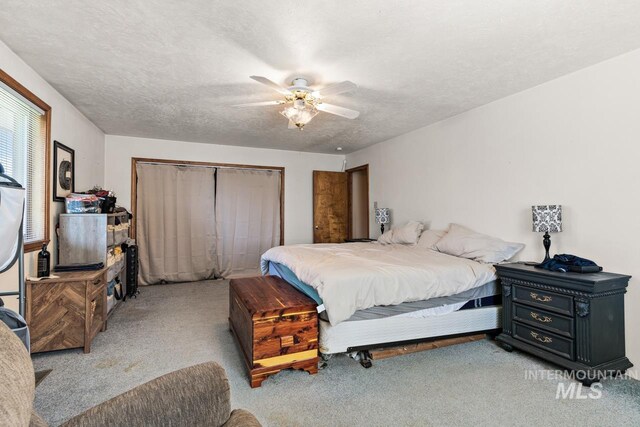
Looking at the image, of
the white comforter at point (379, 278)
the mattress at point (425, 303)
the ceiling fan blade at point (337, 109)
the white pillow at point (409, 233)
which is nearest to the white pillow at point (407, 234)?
the white pillow at point (409, 233)

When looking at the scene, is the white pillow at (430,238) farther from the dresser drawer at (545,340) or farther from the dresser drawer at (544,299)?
the dresser drawer at (545,340)

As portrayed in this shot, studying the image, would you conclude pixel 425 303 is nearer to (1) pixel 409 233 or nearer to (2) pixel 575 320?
(2) pixel 575 320

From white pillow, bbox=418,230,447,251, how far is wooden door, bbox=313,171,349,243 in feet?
7.86

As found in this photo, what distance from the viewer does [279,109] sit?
11.9 feet

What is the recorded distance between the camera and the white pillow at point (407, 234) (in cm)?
416

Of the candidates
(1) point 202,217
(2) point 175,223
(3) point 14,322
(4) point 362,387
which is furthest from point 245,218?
(3) point 14,322

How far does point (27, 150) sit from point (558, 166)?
469 centimetres

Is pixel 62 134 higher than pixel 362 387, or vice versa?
pixel 62 134

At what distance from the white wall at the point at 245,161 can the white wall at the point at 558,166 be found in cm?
246

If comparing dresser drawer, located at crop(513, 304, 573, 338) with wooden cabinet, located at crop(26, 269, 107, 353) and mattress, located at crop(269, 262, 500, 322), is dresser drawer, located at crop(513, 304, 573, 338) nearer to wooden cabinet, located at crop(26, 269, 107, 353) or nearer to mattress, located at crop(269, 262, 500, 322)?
mattress, located at crop(269, 262, 500, 322)

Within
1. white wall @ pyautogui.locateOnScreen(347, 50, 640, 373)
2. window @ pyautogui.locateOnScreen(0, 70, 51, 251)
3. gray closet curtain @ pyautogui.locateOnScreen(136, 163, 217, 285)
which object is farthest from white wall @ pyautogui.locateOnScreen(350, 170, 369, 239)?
window @ pyautogui.locateOnScreen(0, 70, 51, 251)

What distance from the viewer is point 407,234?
4215 millimetres

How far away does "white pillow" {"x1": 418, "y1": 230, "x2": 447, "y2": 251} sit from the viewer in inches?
150

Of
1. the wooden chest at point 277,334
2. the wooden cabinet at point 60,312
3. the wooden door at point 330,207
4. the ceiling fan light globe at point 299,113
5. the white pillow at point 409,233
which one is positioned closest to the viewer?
the wooden chest at point 277,334
